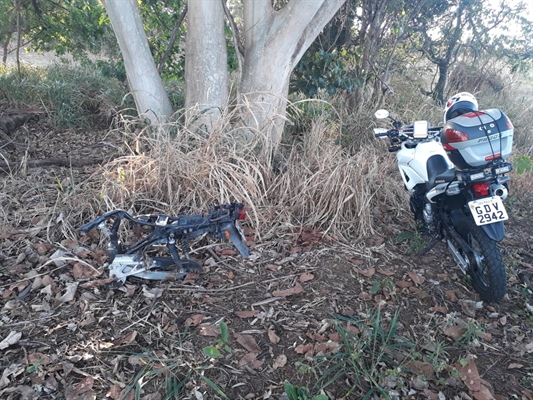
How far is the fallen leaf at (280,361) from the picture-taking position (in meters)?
2.26

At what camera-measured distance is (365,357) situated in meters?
2.29

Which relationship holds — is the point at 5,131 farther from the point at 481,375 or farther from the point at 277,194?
the point at 481,375

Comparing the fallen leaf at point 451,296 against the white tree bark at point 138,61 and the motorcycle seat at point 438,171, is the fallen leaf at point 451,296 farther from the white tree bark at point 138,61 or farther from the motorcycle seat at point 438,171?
the white tree bark at point 138,61

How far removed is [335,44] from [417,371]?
5011 mm

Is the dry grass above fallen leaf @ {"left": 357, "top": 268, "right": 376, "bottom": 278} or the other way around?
above

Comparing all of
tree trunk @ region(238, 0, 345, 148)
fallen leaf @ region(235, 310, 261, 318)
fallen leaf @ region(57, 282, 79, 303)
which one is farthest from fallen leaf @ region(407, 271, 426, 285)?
fallen leaf @ region(57, 282, 79, 303)

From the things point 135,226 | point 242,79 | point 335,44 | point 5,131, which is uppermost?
point 335,44

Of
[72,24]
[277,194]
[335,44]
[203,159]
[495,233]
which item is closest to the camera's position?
[495,233]

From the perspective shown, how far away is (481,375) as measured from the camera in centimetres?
229

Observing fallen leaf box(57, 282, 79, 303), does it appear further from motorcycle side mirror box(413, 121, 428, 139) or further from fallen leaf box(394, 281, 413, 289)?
motorcycle side mirror box(413, 121, 428, 139)

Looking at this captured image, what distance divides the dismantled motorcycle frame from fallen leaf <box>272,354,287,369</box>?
80 centimetres

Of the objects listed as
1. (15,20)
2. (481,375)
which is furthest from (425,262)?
(15,20)

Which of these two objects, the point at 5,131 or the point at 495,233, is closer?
the point at 495,233

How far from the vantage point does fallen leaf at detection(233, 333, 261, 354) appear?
236cm
